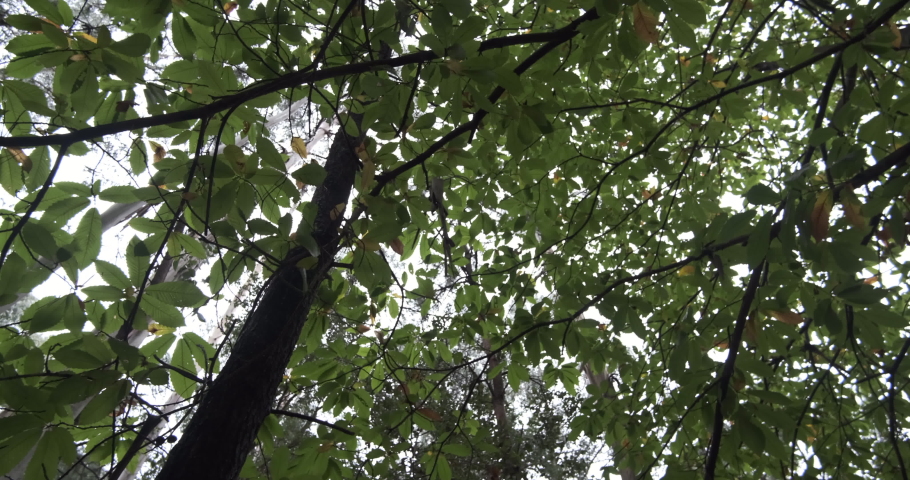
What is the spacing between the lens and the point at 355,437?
1794 millimetres

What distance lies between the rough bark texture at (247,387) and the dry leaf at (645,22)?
0.78 meters

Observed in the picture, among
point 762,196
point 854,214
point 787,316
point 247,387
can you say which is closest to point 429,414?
point 247,387

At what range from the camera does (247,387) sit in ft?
4.97

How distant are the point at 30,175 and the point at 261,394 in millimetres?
836

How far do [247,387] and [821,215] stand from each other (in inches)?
60.8

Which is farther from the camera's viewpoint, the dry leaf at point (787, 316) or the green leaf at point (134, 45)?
the dry leaf at point (787, 316)

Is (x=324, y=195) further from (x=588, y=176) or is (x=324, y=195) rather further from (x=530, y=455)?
(x=530, y=455)

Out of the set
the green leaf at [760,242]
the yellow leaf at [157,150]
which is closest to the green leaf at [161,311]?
the yellow leaf at [157,150]

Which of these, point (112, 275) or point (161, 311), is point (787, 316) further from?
point (112, 275)

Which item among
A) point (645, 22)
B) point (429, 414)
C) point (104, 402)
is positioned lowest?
point (104, 402)

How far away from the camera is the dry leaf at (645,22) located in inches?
46.7

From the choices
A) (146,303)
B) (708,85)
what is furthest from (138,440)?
(708,85)

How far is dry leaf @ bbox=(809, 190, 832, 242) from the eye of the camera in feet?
3.20

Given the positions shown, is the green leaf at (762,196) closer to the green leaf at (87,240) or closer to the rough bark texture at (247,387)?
the rough bark texture at (247,387)
